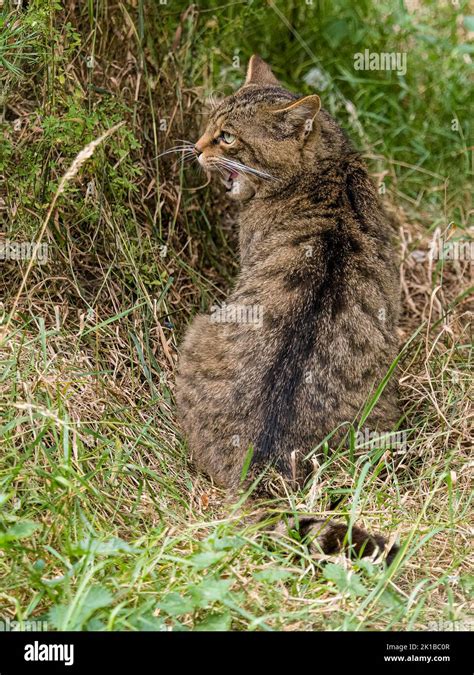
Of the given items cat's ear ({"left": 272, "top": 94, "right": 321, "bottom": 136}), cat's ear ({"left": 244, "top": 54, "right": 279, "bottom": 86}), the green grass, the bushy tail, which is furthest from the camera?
cat's ear ({"left": 244, "top": 54, "right": 279, "bottom": 86})

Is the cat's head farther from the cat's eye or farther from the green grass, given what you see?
the green grass

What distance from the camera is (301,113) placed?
3.98 metres

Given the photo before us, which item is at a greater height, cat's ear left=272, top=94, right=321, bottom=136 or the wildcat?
cat's ear left=272, top=94, right=321, bottom=136

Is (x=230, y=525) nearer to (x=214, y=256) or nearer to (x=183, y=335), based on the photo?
(x=183, y=335)

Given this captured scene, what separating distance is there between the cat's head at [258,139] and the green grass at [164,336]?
356 millimetres

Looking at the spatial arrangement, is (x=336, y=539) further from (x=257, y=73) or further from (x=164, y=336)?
(x=257, y=73)

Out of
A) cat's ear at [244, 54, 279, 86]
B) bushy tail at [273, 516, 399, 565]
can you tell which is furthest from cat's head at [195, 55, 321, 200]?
bushy tail at [273, 516, 399, 565]

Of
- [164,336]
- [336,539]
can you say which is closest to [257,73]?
[164,336]

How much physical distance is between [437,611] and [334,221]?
165cm

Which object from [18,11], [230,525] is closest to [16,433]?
[230,525]

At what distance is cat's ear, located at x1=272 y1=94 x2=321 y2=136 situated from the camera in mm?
3932

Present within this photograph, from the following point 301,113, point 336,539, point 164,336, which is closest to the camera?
point 336,539

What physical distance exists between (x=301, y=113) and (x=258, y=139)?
0.24m

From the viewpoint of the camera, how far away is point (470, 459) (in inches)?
144
